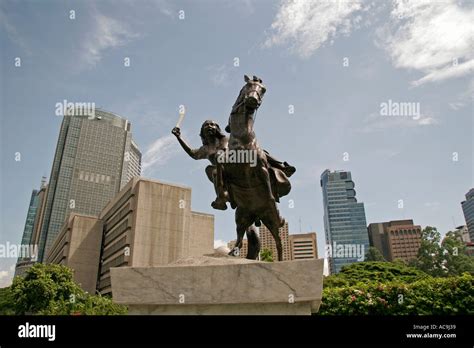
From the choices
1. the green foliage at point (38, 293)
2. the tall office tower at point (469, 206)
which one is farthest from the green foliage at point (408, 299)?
the tall office tower at point (469, 206)

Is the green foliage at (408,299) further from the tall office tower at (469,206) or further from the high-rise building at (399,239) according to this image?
the tall office tower at (469,206)

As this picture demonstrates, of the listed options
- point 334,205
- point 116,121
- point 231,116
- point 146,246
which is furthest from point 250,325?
point 334,205

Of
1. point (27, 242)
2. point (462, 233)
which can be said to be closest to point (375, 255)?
point (462, 233)

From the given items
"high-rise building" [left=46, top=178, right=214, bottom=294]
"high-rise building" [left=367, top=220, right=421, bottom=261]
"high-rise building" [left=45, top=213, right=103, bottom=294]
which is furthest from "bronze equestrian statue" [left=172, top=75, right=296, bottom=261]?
"high-rise building" [left=367, top=220, right=421, bottom=261]

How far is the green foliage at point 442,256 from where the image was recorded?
43.0 metres

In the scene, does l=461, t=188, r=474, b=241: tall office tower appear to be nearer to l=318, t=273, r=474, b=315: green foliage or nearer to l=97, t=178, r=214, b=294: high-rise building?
l=97, t=178, r=214, b=294: high-rise building

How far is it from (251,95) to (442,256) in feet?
158

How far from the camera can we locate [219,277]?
4.46m

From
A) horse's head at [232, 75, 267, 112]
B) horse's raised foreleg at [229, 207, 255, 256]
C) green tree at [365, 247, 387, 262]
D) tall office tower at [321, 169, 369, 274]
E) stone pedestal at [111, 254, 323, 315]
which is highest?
tall office tower at [321, 169, 369, 274]

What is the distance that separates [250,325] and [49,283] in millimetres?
36679

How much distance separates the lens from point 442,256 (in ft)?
147

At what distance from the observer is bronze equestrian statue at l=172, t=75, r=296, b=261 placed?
19.2 feet

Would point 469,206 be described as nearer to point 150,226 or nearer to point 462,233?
point 462,233

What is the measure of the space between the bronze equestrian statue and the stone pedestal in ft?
4.41
